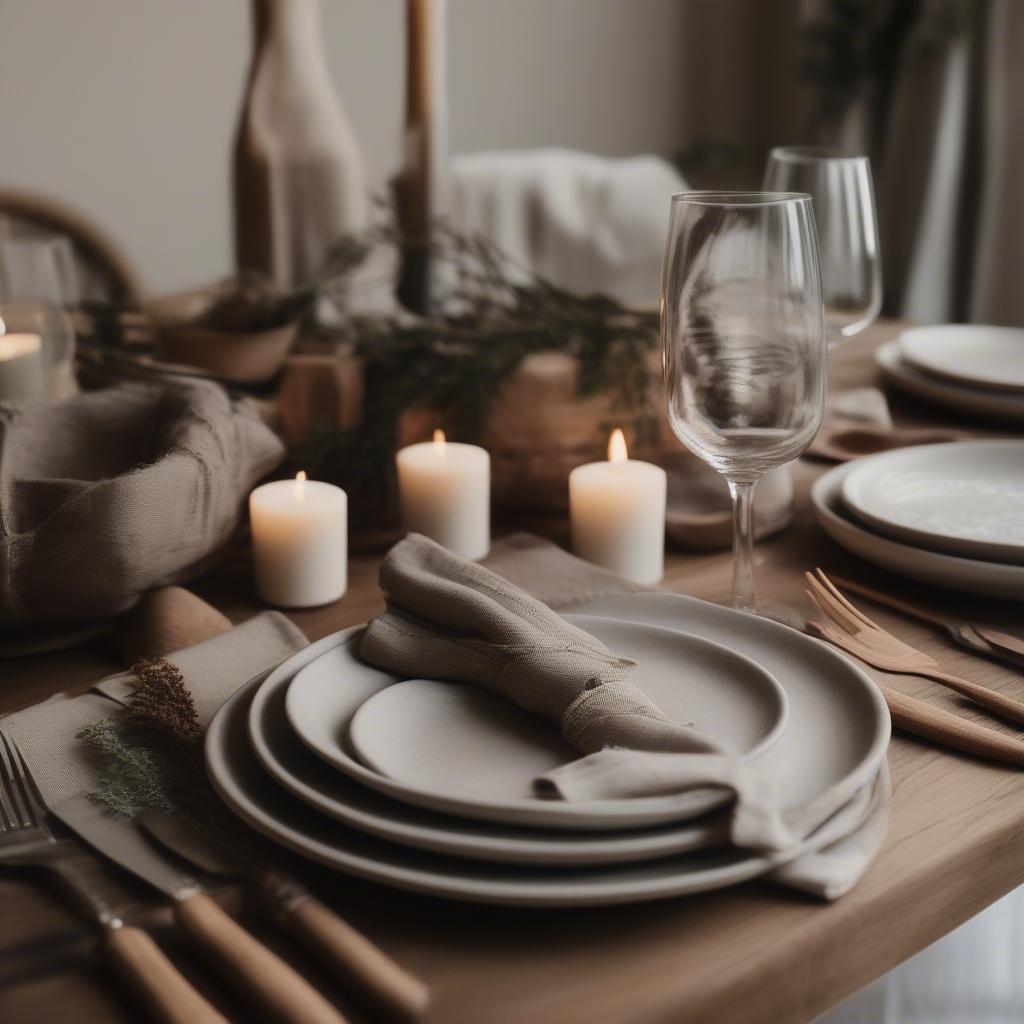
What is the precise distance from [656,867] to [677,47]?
3634 millimetres

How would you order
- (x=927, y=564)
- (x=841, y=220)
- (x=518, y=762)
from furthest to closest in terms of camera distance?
1. (x=841, y=220)
2. (x=927, y=564)
3. (x=518, y=762)

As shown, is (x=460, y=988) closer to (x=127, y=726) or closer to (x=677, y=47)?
(x=127, y=726)

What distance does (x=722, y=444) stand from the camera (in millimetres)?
688

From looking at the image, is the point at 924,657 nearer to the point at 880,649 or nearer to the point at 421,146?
the point at 880,649

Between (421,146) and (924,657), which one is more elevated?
(421,146)

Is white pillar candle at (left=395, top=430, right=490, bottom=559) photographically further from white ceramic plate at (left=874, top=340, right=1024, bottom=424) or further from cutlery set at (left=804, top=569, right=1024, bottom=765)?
white ceramic plate at (left=874, top=340, right=1024, bottom=424)

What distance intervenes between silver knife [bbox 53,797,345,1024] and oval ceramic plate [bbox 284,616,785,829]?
0.25ft

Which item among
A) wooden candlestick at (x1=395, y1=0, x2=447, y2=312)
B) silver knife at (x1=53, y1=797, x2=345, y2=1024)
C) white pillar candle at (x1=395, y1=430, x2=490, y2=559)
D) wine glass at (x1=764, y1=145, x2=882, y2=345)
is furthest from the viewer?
wooden candlestick at (x1=395, y1=0, x2=447, y2=312)

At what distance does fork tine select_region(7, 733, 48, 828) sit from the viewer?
1.75 feet

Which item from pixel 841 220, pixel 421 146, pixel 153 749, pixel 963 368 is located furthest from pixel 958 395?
pixel 153 749

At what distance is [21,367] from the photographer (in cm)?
94

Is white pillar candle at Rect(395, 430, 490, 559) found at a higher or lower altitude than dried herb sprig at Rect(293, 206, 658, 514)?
lower

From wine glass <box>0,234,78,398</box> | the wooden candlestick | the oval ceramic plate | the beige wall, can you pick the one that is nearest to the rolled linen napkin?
the oval ceramic plate

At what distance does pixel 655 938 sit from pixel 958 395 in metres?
0.86
